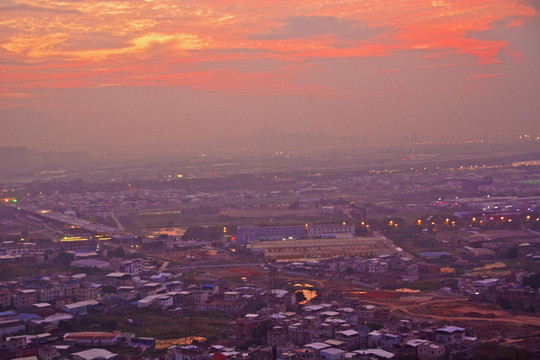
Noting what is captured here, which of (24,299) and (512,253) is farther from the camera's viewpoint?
(512,253)

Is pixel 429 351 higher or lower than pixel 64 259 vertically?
lower

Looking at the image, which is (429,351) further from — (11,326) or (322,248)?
(322,248)

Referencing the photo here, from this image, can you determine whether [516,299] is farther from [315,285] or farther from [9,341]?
[9,341]

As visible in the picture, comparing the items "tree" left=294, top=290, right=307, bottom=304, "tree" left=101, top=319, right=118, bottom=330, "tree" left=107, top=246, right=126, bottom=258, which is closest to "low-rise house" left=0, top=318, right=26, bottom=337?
"tree" left=101, top=319, right=118, bottom=330

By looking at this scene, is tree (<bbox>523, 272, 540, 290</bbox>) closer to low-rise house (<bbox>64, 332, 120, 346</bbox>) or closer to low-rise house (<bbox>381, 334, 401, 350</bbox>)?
low-rise house (<bbox>381, 334, 401, 350</bbox>)

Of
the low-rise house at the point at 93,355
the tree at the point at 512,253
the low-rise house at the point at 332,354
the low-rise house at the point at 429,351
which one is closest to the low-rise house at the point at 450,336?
the low-rise house at the point at 429,351

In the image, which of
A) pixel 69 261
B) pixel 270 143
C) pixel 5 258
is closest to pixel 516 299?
pixel 69 261

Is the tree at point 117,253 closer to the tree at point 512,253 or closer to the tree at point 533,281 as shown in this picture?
the tree at point 512,253

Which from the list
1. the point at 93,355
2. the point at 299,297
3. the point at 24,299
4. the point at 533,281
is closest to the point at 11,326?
the point at 24,299
